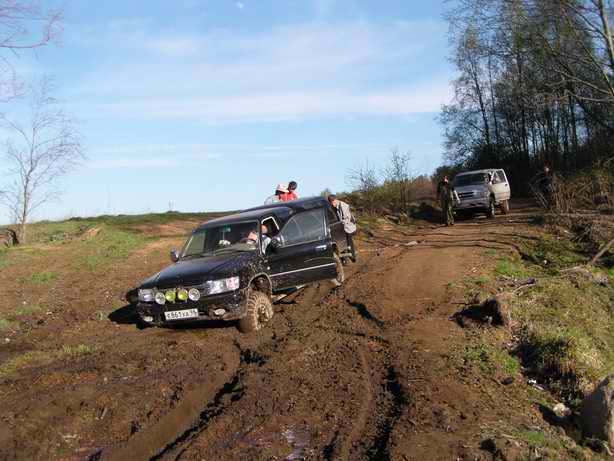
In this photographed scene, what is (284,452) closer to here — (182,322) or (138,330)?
(182,322)

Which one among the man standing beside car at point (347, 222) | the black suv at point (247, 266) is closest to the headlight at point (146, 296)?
the black suv at point (247, 266)

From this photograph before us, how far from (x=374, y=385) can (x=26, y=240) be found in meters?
15.7

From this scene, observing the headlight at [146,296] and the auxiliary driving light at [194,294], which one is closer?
the auxiliary driving light at [194,294]

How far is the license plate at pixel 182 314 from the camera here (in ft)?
29.5

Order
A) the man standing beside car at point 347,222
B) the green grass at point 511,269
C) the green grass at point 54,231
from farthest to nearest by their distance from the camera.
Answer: the green grass at point 54,231 < the man standing beside car at point 347,222 < the green grass at point 511,269

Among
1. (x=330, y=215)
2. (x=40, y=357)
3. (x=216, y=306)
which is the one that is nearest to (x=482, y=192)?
(x=330, y=215)

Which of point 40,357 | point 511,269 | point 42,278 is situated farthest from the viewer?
point 42,278

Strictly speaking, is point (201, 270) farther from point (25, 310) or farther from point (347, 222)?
point (347, 222)

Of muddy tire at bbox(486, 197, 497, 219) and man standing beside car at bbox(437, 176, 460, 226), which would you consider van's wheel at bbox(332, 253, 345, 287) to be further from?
muddy tire at bbox(486, 197, 497, 219)

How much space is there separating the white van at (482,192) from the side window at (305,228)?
49.5 ft

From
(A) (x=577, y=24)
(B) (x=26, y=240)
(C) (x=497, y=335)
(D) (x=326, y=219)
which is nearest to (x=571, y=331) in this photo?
(C) (x=497, y=335)

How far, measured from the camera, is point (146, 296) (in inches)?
366

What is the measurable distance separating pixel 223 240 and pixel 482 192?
1676 centimetres

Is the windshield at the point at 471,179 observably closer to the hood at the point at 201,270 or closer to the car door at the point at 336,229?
the car door at the point at 336,229
